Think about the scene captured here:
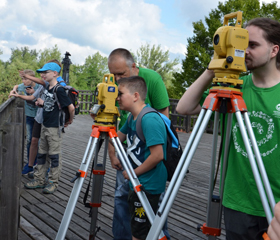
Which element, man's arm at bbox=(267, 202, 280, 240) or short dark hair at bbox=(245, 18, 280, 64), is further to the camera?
short dark hair at bbox=(245, 18, 280, 64)

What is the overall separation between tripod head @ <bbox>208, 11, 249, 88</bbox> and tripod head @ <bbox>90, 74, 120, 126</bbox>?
3.59ft

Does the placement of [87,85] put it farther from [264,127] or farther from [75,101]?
[264,127]

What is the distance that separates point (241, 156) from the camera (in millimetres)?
1935

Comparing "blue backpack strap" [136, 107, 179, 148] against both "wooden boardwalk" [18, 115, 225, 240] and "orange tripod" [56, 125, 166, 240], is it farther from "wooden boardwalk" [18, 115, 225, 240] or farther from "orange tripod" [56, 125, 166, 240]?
"wooden boardwalk" [18, 115, 225, 240]

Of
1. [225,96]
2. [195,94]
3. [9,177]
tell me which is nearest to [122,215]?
[9,177]

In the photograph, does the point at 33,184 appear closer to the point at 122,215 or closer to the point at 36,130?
the point at 36,130

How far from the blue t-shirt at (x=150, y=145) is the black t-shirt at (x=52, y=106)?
2278mm

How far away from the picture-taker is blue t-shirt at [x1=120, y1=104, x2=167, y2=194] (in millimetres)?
2494

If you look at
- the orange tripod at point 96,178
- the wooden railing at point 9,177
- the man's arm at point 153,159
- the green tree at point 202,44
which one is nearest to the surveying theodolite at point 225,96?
the orange tripod at point 96,178

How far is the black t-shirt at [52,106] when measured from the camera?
478 centimetres

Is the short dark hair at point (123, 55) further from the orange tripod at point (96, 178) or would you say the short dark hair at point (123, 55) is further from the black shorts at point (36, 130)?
the black shorts at point (36, 130)

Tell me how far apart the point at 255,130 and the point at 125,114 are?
64.8 inches

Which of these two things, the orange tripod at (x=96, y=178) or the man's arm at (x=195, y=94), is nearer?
the man's arm at (x=195, y=94)

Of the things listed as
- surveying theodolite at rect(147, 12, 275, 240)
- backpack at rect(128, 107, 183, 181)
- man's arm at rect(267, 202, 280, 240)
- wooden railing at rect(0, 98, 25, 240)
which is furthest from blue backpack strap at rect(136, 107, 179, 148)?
man's arm at rect(267, 202, 280, 240)
